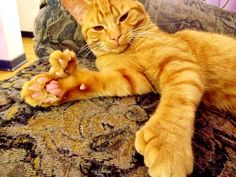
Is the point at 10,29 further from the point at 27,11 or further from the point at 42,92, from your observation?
the point at 42,92

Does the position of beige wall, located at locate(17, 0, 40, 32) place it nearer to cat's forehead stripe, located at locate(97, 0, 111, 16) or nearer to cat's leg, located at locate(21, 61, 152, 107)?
cat's forehead stripe, located at locate(97, 0, 111, 16)

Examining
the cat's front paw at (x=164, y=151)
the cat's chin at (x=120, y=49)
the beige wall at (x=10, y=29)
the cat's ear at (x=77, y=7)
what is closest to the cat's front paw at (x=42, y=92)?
the cat's front paw at (x=164, y=151)

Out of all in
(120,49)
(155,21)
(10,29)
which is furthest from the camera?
(10,29)

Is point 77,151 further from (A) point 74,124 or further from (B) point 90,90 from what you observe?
(B) point 90,90

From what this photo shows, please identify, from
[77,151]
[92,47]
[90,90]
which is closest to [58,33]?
[92,47]

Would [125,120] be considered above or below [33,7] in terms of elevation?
above

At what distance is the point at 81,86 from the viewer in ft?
2.67

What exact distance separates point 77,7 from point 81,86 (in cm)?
47

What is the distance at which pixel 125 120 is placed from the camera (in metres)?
0.70

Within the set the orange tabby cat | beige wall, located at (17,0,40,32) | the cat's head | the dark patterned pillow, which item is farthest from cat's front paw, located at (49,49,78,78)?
beige wall, located at (17,0,40,32)

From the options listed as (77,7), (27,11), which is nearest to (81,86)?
(77,7)

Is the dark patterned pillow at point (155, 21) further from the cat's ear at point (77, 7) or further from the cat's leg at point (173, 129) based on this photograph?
the cat's leg at point (173, 129)

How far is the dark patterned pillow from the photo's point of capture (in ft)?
3.84

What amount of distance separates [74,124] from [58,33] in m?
0.60
